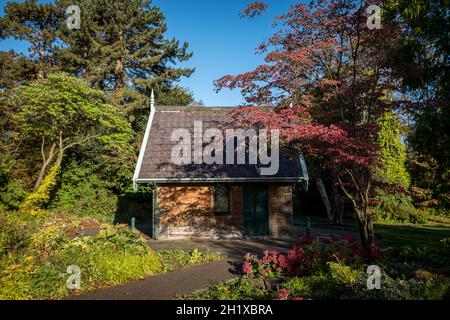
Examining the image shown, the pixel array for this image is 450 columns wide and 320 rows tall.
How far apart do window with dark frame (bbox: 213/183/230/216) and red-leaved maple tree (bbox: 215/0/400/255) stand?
6.24m

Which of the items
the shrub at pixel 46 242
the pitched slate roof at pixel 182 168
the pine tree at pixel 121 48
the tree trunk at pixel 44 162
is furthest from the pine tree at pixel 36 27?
the shrub at pixel 46 242

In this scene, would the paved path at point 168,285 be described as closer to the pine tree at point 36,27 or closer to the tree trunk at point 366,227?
the tree trunk at point 366,227

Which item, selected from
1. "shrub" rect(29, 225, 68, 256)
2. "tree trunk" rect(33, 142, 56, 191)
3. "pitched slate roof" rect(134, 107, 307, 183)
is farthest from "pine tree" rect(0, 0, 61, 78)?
"shrub" rect(29, 225, 68, 256)

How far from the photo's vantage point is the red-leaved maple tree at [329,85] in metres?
8.76

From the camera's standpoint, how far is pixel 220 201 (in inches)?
615

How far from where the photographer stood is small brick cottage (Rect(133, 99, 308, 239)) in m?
15.2

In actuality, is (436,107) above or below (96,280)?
above

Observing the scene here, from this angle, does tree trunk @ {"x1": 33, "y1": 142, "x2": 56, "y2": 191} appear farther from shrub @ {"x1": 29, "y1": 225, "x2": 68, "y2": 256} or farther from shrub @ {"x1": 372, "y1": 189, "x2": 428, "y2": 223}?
shrub @ {"x1": 372, "y1": 189, "x2": 428, "y2": 223}

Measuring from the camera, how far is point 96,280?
7926mm
